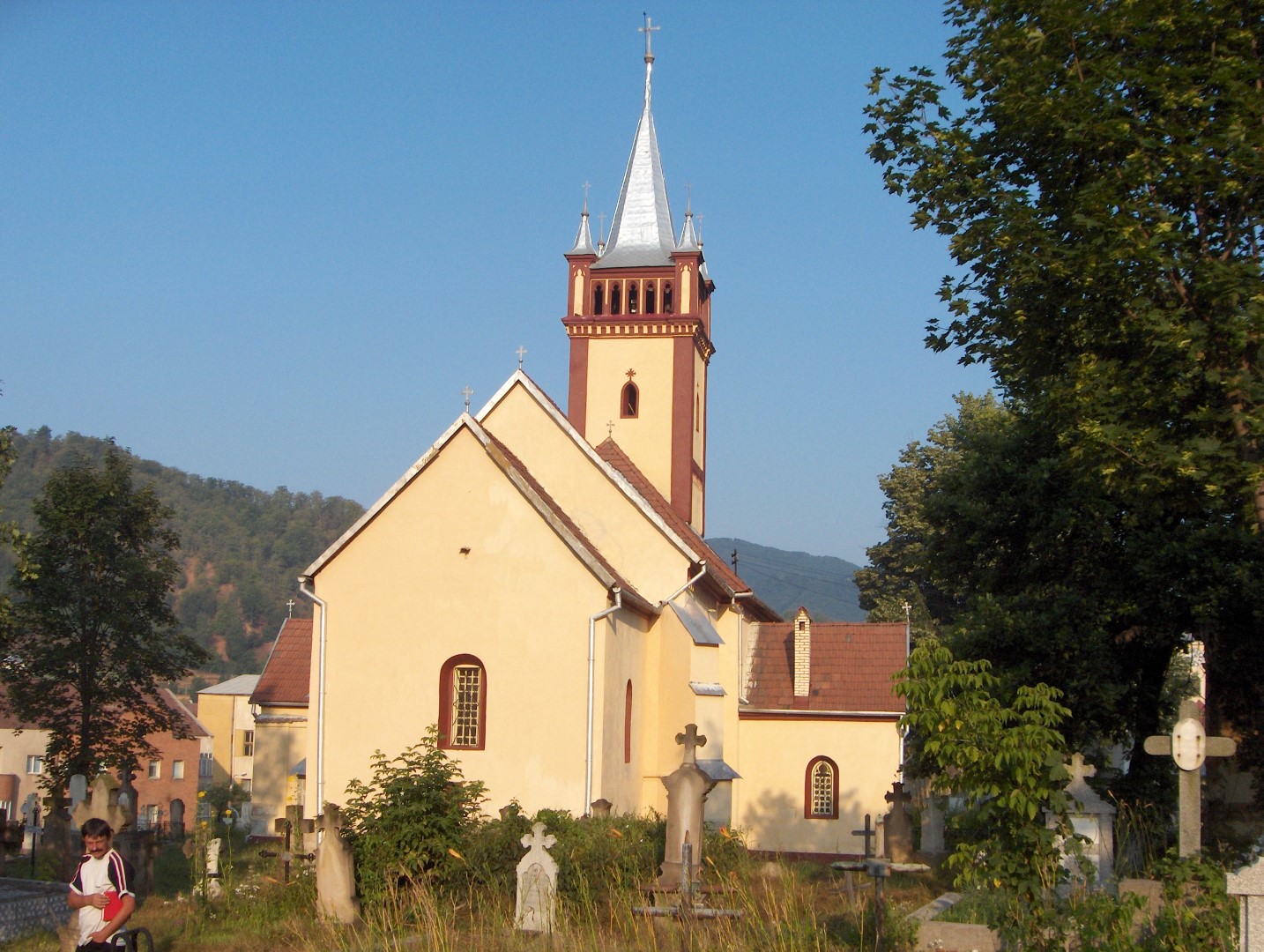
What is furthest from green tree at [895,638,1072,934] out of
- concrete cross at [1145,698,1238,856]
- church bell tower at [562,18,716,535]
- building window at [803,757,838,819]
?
church bell tower at [562,18,716,535]

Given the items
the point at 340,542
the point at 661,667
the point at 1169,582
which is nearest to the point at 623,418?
the point at 661,667

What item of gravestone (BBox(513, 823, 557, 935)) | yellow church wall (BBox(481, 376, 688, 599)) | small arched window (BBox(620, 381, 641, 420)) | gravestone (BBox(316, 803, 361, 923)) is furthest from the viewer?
small arched window (BBox(620, 381, 641, 420))

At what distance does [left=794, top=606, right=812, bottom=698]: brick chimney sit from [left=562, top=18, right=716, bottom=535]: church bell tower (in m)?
4.78

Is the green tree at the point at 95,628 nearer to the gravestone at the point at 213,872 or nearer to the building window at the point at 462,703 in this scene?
the building window at the point at 462,703

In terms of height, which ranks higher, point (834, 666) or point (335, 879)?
point (834, 666)

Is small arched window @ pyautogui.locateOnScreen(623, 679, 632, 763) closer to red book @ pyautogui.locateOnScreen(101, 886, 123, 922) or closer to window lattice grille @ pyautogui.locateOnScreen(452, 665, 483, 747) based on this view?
window lattice grille @ pyautogui.locateOnScreen(452, 665, 483, 747)

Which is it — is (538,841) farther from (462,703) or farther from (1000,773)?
(462,703)

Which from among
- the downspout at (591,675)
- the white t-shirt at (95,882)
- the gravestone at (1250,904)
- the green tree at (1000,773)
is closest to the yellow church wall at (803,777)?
the downspout at (591,675)

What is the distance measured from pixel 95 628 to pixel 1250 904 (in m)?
31.4

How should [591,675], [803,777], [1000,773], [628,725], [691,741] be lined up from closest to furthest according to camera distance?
[1000,773] → [691,741] → [591,675] → [628,725] → [803,777]

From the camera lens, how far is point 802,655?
1195 inches

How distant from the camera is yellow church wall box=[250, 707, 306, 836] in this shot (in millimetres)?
31031

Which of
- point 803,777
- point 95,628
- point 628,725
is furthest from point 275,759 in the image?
point 803,777

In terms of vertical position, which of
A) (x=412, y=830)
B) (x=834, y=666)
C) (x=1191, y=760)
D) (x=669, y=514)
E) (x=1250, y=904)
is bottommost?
(x=412, y=830)
